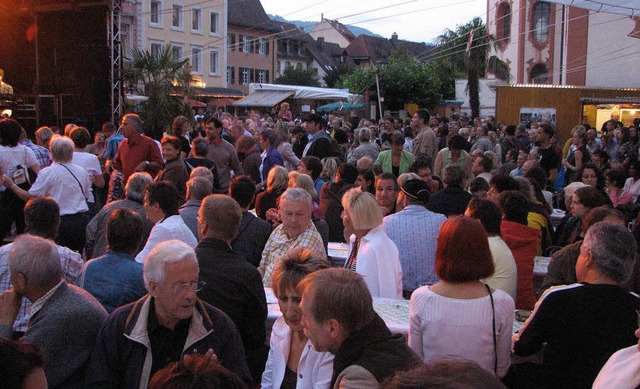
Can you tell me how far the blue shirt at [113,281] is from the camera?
12.9ft

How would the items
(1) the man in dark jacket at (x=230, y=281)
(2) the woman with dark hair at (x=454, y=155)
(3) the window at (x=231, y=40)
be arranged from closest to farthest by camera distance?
(1) the man in dark jacket at (x=230, y=281)
(2) the woman with dark hair at (x=454, y=155)
(3) the window at (x=231, y=40)

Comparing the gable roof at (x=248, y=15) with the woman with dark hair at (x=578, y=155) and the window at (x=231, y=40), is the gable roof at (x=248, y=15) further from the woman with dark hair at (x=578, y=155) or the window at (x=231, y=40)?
the woman with dark hair at (x=578, y=155)

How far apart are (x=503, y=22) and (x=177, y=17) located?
942 inches

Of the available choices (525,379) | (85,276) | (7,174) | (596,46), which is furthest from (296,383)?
(596,46)

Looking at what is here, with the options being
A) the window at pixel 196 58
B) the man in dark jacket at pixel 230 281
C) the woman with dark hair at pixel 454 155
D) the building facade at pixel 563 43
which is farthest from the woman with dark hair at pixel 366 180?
the window at pixel 196 58

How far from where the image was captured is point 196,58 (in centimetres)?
5206

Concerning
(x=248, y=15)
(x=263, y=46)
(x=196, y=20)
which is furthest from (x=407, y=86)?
(x=248, y=15)

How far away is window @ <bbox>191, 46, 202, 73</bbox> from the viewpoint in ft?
169

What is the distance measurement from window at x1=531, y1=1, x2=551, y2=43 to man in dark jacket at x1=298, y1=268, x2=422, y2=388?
160ft

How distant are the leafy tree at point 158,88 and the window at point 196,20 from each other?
35825mm

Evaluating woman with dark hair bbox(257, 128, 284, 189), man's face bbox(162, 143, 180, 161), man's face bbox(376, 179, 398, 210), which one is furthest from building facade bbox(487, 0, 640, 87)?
man's face bbox(376, 179, 398, 210)

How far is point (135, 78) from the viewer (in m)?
16.3

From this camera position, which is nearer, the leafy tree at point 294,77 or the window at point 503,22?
the window at point 503,22

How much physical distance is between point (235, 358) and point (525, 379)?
1.54 metres
